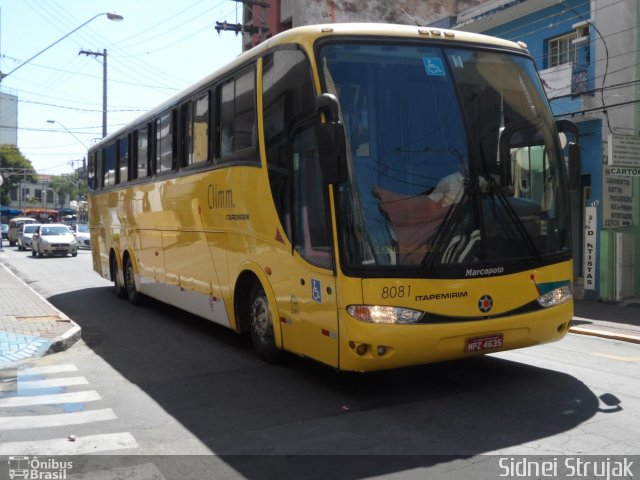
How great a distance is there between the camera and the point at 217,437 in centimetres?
545

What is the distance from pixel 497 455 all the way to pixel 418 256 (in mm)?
1828

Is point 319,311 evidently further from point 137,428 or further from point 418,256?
point 137,428

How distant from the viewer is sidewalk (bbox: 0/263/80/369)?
8.86m

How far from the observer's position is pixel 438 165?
6.15 metres

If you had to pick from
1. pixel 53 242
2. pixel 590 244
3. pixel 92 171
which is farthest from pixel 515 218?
pixel 53 242

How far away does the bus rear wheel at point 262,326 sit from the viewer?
7.76 meters

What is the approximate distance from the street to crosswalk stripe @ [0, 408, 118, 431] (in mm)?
26

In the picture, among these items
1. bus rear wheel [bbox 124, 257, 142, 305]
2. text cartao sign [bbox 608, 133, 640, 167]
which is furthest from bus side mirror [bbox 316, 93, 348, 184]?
text cartao sign [bbox 608, 133, 640, 167]

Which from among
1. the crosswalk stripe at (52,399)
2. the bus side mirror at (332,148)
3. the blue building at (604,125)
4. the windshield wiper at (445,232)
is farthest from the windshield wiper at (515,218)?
the blue building at (604,125)

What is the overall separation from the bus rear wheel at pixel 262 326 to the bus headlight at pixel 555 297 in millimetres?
2926

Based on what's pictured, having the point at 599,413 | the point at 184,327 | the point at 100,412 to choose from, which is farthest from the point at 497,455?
the point at 184,327

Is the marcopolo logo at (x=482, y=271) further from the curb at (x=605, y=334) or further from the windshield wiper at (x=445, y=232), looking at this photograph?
the curb at (x=605, y=334)

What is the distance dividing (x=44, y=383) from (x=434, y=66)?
537 centimetres

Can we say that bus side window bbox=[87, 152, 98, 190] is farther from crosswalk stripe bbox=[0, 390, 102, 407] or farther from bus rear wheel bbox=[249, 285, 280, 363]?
crosswalk stripe bbox=[0, 390, 102, 407]
